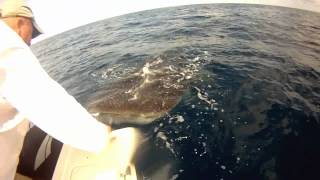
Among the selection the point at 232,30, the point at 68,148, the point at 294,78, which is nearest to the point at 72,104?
the point at 68,148

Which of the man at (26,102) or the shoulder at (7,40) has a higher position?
the shoulder at (7,40)

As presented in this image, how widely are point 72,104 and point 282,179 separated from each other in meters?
4.10

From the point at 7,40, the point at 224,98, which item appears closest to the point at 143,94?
the point at 224,98

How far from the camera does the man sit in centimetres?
196

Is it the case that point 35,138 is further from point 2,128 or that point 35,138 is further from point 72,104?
point 72,104

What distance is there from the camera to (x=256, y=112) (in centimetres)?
711

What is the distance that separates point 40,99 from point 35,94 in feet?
0.16

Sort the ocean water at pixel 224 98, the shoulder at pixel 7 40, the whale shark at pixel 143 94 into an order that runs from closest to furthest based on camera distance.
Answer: the shoulder at pixel 7 40, the ocean water at pixel 224 98, the whale shark at pixel 143 94

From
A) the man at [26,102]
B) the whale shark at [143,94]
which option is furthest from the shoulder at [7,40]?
the whale shark at [143,94]

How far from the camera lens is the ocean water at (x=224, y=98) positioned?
216 inches

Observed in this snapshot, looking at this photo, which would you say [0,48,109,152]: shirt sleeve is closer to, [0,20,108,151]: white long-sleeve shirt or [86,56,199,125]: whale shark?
[0,20,108,151]: white long-sleeve shirt

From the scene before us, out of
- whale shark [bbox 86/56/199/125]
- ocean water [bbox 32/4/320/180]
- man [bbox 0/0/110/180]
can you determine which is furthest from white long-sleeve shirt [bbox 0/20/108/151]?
whale shark [bbox 86/56/199/125]

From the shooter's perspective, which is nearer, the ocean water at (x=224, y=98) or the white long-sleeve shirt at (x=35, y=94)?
the white long-sleeve shirt at (x=35, y=94)

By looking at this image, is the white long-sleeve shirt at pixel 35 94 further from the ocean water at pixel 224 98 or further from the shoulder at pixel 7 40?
the ocean water at pixel 224 98
